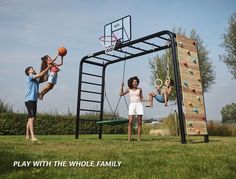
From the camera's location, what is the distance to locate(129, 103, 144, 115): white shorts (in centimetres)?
782

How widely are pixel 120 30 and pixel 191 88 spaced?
16.2ft

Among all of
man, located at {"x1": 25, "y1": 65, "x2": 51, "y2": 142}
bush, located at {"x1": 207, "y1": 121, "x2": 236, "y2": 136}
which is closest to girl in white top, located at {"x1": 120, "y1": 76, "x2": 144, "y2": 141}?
man, located at {"x1": 25, "y1": 65, "x2": 51, "y2": 142}

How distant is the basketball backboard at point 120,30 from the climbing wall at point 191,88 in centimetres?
354

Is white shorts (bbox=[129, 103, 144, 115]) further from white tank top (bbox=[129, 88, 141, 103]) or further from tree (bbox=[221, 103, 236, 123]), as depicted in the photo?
tree (bbox=[221, 103, 236, 123])

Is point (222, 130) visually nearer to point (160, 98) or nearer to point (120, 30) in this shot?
point (160, 98)

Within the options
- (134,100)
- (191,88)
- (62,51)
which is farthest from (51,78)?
(191,88)

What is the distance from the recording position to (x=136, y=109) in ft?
25.9

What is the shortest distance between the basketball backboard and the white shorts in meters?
3.61

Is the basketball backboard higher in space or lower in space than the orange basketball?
higher

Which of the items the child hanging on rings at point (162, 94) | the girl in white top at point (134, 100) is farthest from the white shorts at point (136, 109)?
the child hanging on rings at point (162, 94)

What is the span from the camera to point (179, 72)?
23.7 feet

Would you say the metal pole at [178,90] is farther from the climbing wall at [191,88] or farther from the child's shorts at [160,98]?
the child's shorts at [160,98]

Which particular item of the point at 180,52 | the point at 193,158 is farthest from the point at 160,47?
the point at 193,158

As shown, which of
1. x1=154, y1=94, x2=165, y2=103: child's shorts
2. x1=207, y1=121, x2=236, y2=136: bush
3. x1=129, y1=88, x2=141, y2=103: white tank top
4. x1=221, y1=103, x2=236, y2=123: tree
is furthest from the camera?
x1=221, y1=103, x2=236, y2=123: tree
